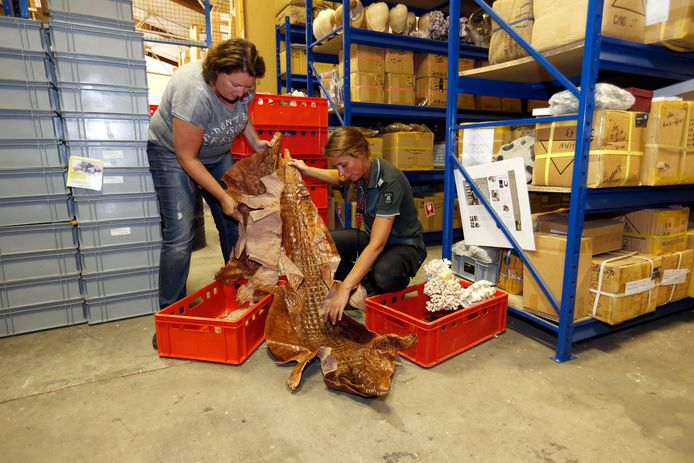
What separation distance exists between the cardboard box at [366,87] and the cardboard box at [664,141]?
2.26 metres

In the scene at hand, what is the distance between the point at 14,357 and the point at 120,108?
146 centimetres

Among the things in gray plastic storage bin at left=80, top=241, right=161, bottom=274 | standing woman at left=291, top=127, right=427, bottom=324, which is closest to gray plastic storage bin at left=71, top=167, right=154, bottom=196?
gray plastic storage bin at left=80, top=241, right=161, bottom=274

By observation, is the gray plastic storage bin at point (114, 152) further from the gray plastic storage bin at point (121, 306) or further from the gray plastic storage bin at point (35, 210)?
the gray plastic storage bin at point (121, 306)

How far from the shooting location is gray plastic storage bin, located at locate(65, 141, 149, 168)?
2449 millimetres

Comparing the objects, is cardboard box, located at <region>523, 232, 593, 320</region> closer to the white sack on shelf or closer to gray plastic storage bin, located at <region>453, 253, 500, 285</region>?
gray plastic storage bin, located at <region>453, 253, 500, 285</region>

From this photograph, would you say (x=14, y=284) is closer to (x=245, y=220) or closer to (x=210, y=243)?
(x=245, y=220)

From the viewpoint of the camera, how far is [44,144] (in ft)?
7.78

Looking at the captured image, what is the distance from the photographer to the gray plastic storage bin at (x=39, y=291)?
2389 millimetres

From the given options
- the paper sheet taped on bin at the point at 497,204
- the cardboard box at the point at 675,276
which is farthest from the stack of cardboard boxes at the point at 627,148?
the cardboard box at the point at 675,276

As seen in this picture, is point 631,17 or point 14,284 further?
point 14,284

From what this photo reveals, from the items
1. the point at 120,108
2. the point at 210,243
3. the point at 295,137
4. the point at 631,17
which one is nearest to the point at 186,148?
the point at 120,108

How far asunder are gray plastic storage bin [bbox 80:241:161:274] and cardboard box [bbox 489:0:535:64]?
2.38 meters

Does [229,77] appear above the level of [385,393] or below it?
above

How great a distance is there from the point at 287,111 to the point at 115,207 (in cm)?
137
